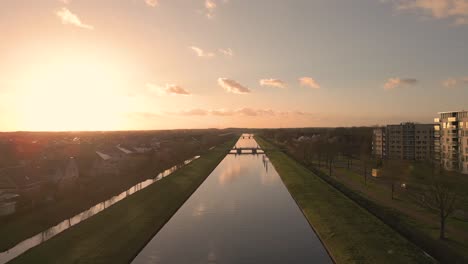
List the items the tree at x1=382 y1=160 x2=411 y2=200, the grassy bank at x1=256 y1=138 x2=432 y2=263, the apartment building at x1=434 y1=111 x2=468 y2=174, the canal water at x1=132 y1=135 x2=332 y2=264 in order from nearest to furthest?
the grassy bank at x1=256 y1=138 x2=432 y2=263, the canal water at x1=132 y1=135 x2=332 y2=264, the tree at x1=382 y1=160 x2=411 y2=200, the apartment building at x1=434 y1=111 x2=468 y2=174

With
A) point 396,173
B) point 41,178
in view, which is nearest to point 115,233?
point 41,178

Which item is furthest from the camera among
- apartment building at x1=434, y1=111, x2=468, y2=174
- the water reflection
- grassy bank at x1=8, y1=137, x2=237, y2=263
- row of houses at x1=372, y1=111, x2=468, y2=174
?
row of houses at x1=372, y1=111, x2=468, y2=174

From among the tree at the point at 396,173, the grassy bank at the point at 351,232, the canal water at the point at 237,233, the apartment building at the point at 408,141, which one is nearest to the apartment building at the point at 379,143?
the apartment building at the point at 408,141

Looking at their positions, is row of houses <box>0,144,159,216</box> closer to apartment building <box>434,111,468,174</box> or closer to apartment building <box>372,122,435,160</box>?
apartment building <box>434,111,468,174</box>

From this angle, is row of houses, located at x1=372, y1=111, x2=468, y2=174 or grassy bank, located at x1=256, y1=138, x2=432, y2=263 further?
row of houses, located at x1=372, y1=111, x2=468, y2=174

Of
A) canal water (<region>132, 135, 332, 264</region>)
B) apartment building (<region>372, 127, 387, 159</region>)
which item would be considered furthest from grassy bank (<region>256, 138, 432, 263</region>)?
apartment building (<region>372, 127, 387, 159</region>)

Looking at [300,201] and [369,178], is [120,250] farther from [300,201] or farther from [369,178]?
[369,178]
